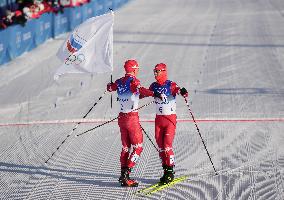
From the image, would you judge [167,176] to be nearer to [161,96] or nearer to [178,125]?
[161,96]

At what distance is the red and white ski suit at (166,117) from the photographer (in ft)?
24.6

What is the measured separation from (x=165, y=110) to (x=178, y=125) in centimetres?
341

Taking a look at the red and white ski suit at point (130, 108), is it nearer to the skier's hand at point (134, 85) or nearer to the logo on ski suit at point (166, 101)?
the skier's hand at point (134, 85)

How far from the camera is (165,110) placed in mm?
7574

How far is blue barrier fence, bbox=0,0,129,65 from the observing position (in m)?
18.0

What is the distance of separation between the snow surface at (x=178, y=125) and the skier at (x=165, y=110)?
0.53 m

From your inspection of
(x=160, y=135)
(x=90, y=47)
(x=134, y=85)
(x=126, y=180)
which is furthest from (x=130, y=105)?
(x=90, y=47)

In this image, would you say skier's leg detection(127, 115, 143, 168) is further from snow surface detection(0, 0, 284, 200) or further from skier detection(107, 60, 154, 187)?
snow surface detection(0, 0, 284, 200)

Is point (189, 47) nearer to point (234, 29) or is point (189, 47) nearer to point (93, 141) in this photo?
point (234, 29)

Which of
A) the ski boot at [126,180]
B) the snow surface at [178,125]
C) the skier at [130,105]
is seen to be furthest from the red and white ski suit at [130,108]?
the snow surface at [178,125]

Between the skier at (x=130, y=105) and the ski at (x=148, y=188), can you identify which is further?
the ski at (x=148, y=188)

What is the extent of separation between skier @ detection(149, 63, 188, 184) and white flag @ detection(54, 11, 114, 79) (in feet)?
3.06

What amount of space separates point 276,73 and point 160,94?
858 centimetres

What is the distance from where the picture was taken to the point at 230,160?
886 cm
